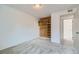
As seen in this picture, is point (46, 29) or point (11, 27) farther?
point (46, 29)

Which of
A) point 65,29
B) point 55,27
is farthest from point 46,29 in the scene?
point 65,29

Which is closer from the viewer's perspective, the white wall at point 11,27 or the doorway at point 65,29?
the white wall at point 11,27

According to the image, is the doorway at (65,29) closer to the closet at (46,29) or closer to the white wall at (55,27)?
the white wall at (55,27)

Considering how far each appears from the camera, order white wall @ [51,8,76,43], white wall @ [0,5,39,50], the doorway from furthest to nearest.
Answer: white wall @ [51,8,76,43]
the doorway
white wall @ [0,5,39,50]

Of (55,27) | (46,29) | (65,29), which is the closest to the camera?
(65,29)

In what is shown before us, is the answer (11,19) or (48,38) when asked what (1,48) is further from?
(48,38)

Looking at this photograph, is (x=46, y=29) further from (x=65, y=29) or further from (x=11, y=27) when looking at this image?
(x=11, y=27)

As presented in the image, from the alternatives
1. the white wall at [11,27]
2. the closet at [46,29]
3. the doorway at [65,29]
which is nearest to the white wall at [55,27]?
the doorway at [65,29]

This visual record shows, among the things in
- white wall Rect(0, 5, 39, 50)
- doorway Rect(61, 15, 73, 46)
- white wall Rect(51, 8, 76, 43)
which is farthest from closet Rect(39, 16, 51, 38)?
white wall Rect(0, 5, 39, 50)

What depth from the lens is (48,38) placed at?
6.11 meters

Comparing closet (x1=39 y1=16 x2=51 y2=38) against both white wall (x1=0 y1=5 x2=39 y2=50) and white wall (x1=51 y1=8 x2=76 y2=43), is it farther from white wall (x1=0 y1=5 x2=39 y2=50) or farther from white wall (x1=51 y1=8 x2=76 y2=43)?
white wall (x1=0 y1=5 x2=39 y2=50)

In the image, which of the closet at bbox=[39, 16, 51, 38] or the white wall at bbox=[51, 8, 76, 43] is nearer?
the white wall at bbox=[51, 8, 76, 43]

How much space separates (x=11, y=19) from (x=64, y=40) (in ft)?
9.29
